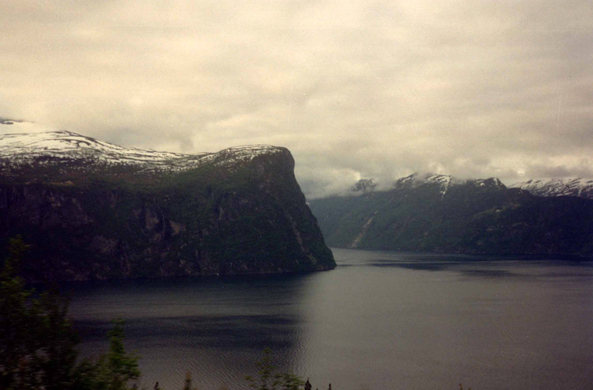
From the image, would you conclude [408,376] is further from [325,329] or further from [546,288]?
[546,288]

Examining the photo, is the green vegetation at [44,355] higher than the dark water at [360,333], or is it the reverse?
the green vegetation at [44,355]

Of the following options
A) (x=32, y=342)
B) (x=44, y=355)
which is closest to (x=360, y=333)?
(x=44, y=355)

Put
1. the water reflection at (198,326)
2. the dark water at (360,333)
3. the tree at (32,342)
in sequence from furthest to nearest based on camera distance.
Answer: the water reflection at (198,326), the dark water at (360,333), the tree at (32,342)

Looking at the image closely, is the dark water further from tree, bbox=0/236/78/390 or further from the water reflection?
tree, bbox=0/236/78/390

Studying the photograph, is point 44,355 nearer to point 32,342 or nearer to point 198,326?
point 32,342

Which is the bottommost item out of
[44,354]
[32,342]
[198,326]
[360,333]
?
[360,333]

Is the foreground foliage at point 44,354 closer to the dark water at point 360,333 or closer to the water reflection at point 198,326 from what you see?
the water reflection at point 198,326

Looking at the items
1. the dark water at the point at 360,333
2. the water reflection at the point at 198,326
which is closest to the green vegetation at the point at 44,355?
the water reflection at the point at 198,326

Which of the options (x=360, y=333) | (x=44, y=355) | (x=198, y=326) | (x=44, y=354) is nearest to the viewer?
(x=44, y=355)

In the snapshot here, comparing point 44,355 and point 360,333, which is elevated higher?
point 44,355
